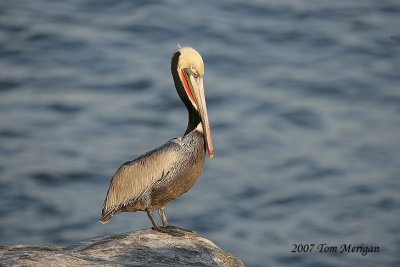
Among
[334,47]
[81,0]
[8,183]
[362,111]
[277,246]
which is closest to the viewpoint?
[277,246]

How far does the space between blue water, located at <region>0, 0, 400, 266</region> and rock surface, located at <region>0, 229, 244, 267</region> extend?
757 centimetres

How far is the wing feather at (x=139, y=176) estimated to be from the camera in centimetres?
1006

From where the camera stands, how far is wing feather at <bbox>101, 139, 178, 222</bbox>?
10.1m

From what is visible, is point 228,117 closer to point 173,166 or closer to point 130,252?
point 173,166

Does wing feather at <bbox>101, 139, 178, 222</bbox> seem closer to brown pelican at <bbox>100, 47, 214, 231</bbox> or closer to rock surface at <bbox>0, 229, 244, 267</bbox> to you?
brown pelican at <bbox>100, 47, 214, 231</bbox>

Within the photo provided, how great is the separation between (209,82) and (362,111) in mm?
3303

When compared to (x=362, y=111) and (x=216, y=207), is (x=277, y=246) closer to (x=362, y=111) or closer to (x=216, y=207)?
(x=216, y=207)

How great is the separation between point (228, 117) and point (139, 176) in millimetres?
10553

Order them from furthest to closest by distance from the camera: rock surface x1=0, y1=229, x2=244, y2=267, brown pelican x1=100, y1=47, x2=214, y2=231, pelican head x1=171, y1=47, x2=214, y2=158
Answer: pelican head x1=171, y1=47, x2=214, y2=158, brown pelican x1=100, y1=47, x2=214, y2=231, rock surface x1=0, y1=229, x2=244, y2=267

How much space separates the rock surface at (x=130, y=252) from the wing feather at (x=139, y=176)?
0.55m

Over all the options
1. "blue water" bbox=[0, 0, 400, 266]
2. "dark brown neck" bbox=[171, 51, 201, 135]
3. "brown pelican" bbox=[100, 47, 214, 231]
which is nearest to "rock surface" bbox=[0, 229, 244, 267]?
"brown pelican" bbox=[100, 47, 214, 231]

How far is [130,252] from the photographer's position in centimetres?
919

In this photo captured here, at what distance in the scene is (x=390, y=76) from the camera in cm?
2203

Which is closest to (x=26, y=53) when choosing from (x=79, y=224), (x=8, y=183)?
(x=8, y=183)
